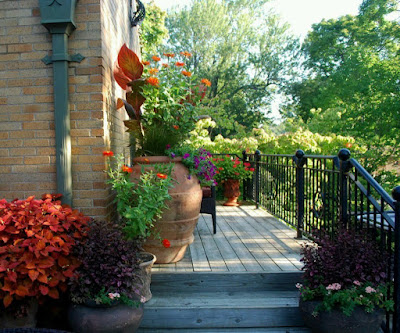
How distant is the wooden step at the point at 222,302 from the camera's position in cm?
237

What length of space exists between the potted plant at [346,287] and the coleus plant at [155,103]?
167 centimetres

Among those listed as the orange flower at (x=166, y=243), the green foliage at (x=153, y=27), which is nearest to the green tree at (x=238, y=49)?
the green foliage at (x=153, y=27)

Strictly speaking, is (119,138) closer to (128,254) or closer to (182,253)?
(182,253)

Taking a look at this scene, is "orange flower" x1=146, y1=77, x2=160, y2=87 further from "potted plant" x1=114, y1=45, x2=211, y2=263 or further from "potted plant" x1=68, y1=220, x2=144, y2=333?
"potted plant" x1=68, y1=220, x2=144, y2=333

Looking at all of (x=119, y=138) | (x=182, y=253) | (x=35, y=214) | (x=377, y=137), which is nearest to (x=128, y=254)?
(x=35, y=214)

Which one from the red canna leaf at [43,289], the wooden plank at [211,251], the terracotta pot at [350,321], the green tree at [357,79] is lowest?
the terracotta pot at [350,321]

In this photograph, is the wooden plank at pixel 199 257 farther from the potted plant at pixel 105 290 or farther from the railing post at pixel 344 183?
the railing post at pixel 344 183

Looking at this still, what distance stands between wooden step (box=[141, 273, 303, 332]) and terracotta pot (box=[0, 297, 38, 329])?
2.35 ft

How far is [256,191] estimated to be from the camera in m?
6.06

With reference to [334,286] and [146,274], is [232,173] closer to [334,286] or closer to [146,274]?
[146,274]

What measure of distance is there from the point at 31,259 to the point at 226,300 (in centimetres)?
138

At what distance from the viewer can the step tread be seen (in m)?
2.45

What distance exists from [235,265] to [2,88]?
236cm

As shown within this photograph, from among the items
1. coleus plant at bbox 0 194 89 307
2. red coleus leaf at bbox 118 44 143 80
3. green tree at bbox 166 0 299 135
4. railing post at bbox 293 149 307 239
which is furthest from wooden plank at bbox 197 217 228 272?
green tree at bbox 166 0 299 135
